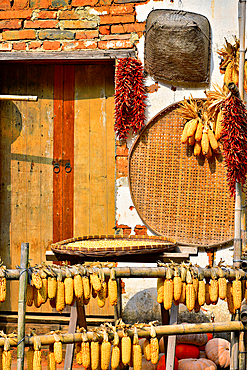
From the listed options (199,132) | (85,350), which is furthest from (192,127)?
(85,350)

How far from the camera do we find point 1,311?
482 centimetres

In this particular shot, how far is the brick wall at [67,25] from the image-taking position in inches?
178

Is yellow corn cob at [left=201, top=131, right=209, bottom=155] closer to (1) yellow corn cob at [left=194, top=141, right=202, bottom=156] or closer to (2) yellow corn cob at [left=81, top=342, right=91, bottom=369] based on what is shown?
(1) yellow corn cob at [left=194, top=141, right=202, bottom=156]

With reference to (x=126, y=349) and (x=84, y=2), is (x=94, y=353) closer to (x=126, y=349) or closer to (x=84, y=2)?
(x=126, y=349)

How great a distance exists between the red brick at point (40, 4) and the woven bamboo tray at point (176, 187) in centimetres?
161

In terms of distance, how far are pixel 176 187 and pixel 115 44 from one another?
5.10 ft

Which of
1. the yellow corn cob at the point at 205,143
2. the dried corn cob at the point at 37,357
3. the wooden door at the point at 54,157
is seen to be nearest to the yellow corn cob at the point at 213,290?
the dried corn cob at the point at 37,357

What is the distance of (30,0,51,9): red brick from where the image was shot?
4.62m

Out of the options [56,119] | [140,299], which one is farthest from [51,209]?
[140,299]

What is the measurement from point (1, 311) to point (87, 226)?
51.3 inches

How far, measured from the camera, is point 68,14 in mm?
4586

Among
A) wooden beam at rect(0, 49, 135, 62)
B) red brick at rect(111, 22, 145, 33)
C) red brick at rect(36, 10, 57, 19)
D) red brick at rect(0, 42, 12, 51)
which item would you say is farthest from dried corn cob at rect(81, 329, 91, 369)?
red brick at rect(36, 10, 57, 19)

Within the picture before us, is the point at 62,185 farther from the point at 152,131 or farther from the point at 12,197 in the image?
the point at 152,131

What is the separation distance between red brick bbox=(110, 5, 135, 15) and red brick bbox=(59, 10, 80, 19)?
0.37 metres
